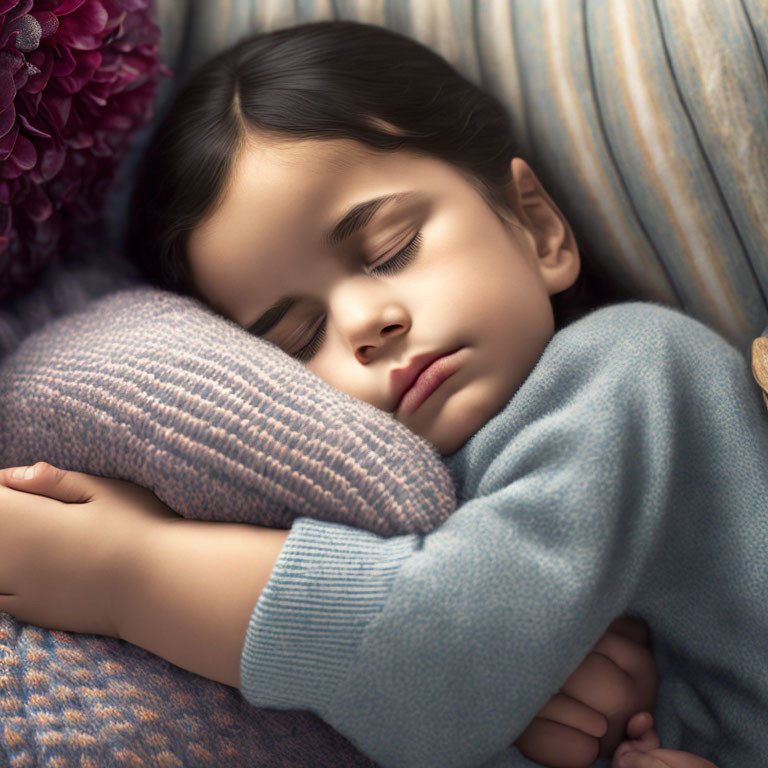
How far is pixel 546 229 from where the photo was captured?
1026 millimetres

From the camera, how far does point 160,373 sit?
0.75m

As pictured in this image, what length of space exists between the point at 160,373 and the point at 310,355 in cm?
21

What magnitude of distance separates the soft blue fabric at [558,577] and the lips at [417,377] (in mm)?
72

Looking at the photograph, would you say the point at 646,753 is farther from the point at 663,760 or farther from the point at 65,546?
the point at 65,546

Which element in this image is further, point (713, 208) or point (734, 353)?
point (713, 208)

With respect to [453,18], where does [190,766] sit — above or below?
below

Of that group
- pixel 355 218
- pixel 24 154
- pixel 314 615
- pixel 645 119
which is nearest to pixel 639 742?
pixel 314 615

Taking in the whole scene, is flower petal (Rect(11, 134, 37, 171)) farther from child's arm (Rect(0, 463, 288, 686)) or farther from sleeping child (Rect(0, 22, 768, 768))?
child's arm (Rect(0, 463, 288, 686))

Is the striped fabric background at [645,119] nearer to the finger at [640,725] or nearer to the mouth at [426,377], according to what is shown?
the mouth at [426,377]

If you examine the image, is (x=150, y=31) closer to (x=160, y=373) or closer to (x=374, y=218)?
(x=374, y=218)

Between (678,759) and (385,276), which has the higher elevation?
(385,276)

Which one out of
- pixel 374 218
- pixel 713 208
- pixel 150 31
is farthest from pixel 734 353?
pixel 150 31

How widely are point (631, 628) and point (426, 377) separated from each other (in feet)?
1.07

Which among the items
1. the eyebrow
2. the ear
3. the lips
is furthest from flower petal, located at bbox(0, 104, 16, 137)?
the ear
